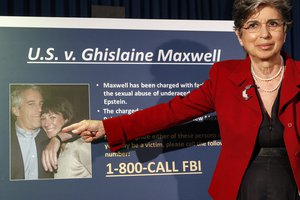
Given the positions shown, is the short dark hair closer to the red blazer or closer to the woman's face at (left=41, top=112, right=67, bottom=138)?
the red blazer

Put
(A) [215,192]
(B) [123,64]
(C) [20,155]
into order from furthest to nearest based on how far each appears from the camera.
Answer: (B) [123,64], (C) [20,155], (A) [215,192]

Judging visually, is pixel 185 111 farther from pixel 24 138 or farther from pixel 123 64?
pixel 24 138

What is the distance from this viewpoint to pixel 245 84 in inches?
60.7

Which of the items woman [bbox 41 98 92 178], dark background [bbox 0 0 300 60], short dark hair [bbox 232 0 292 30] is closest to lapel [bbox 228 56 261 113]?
short dark hair [bbox 232 0 292 30]

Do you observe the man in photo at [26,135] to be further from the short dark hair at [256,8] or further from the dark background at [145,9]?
the dark background at [145,9]

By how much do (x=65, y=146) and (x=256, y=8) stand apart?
84 cm

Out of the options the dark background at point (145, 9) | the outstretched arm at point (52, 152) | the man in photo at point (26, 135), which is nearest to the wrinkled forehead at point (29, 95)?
the man in photo at point (26, 135)

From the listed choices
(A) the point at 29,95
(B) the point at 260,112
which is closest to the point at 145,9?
(A) the point at 29,95

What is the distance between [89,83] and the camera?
1.76m

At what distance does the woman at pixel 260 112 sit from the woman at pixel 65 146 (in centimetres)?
49

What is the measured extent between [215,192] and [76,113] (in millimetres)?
586

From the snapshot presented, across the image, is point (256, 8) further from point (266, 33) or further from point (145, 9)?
point (145, 9)

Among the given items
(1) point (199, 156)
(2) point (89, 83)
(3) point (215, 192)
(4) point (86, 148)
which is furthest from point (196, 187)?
(2) point (89, 83)

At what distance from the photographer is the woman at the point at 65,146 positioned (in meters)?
1.72
